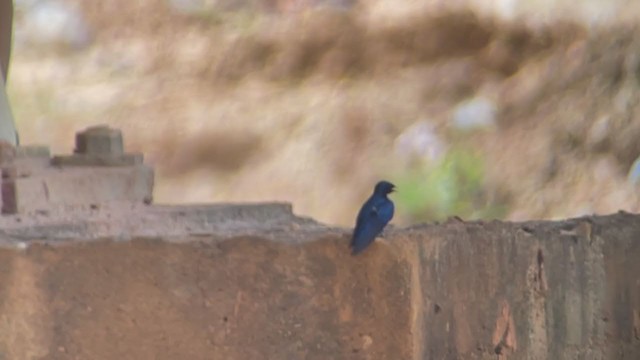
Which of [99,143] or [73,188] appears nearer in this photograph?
[73,188]

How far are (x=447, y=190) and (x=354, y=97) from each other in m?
0.75

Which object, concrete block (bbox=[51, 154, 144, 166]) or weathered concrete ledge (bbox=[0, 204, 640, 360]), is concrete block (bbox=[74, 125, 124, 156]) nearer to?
concrete block (bbox=[51, 154, 144, 166])

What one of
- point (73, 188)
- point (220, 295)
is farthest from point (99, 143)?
point (220, 295)

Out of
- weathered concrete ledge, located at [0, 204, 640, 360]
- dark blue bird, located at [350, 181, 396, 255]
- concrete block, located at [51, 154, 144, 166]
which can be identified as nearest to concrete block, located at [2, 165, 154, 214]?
concrete block, located at [51, 154, 144, 166]

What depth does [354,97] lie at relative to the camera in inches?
303

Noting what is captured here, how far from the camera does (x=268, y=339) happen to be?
2.76 m

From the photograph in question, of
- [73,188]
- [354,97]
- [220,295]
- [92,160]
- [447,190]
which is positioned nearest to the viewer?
[220,295]

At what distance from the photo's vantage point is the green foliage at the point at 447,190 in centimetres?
723

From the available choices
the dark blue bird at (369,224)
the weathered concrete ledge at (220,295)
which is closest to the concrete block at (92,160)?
the weathered concrete ledge at (220,295)

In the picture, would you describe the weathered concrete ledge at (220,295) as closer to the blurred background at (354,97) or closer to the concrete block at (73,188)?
the concrete block at (73,188)

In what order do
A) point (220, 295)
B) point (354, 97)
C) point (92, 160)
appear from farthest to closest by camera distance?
point (354, 97), point (92, 160), point (220, 295)

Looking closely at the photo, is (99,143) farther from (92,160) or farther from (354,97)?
(354,97)

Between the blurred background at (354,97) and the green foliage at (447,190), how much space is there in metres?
0.01

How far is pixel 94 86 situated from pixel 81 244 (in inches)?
210
